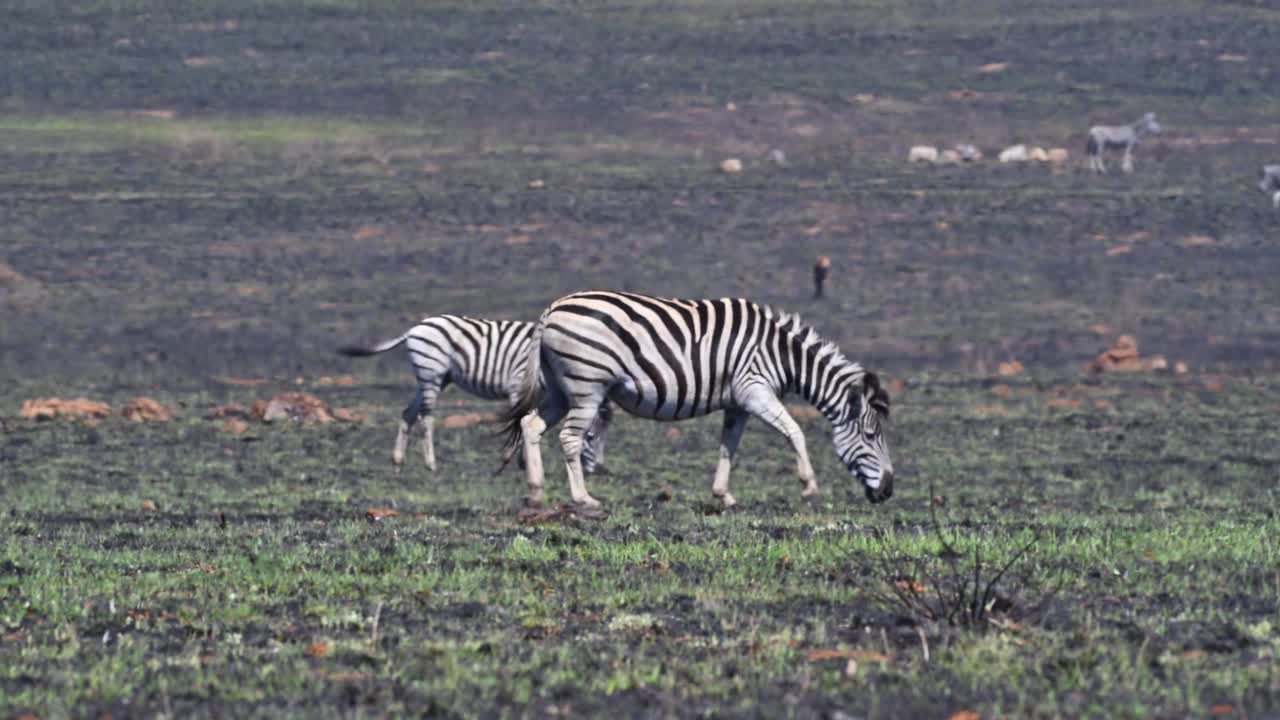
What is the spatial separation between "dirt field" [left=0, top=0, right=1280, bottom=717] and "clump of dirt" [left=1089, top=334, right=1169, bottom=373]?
3.04 feet

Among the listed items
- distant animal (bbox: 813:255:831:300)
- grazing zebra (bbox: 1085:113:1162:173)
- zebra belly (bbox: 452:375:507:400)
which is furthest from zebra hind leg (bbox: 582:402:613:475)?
grazing zebra (bbox: 1085:113:1162:173)

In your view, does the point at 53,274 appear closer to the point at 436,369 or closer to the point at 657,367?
the point at 436,369

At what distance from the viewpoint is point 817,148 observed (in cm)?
5816

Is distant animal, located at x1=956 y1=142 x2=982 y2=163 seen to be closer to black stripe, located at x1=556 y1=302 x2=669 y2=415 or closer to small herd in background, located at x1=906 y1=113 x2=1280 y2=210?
small herd in background, located at x1=906 y1=113 x2=1280 y2=210

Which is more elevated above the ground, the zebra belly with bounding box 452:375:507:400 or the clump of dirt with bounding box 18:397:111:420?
the zebra belly with bounding box 452:375:507:400

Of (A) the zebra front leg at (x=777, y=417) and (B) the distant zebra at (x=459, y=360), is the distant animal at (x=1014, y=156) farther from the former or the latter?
(A) the zebra front leg at (x=777, y=417)

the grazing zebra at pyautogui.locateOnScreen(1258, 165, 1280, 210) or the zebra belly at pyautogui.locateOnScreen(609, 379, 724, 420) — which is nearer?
the zebra belly at pyautogui.locateOnScreen(609, 379, 724, 420)

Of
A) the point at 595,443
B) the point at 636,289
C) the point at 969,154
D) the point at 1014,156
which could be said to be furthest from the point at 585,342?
the point at 1014,156

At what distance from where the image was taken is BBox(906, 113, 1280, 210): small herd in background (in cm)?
5578

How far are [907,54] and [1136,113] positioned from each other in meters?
9.11

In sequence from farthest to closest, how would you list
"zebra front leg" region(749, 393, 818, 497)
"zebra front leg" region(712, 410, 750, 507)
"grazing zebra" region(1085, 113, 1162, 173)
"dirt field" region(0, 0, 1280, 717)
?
1. "grazing zebra" region(1085, 113, 1162, 173)
2. "zebra front leg" region(712, 410, 750, 507)
3. "zebra front leg" region(749, 393, 818, 497)
4. "dirt field" region(0, 0, 1280, 717)

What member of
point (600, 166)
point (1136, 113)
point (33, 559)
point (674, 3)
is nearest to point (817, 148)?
point (600, 166)

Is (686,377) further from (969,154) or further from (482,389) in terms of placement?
(969,154)

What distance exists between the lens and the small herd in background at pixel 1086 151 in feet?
183
